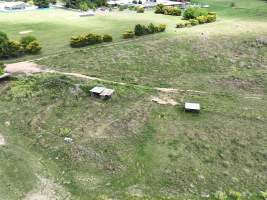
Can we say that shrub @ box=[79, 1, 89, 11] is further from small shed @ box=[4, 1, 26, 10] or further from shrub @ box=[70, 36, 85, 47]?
shrub @ box=[70, 36, 85, 47]

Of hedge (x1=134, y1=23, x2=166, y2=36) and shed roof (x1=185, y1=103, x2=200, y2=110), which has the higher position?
hedge (x1=134, y1=23, x2=166, y2=36)

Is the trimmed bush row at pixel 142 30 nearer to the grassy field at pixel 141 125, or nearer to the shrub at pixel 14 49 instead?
the grassy field at pixel 141 125

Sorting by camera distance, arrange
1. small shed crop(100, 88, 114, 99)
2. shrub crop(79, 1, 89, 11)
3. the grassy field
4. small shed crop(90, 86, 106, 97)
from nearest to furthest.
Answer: the grassy field → small shed crop(100, 88, 114, 99) → small shed crop(90, 86, 106, 97) → shrub crop(79, 1, 89, 11)

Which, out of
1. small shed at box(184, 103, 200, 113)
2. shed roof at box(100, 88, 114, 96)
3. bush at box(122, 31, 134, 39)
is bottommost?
small shed at box(184, 103, 200, 113)

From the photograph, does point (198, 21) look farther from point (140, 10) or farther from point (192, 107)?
point (192, 107)

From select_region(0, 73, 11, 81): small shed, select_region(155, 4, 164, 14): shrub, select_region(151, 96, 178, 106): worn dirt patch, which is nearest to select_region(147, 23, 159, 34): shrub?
select_region(155, 4, 164, 14): shrub
